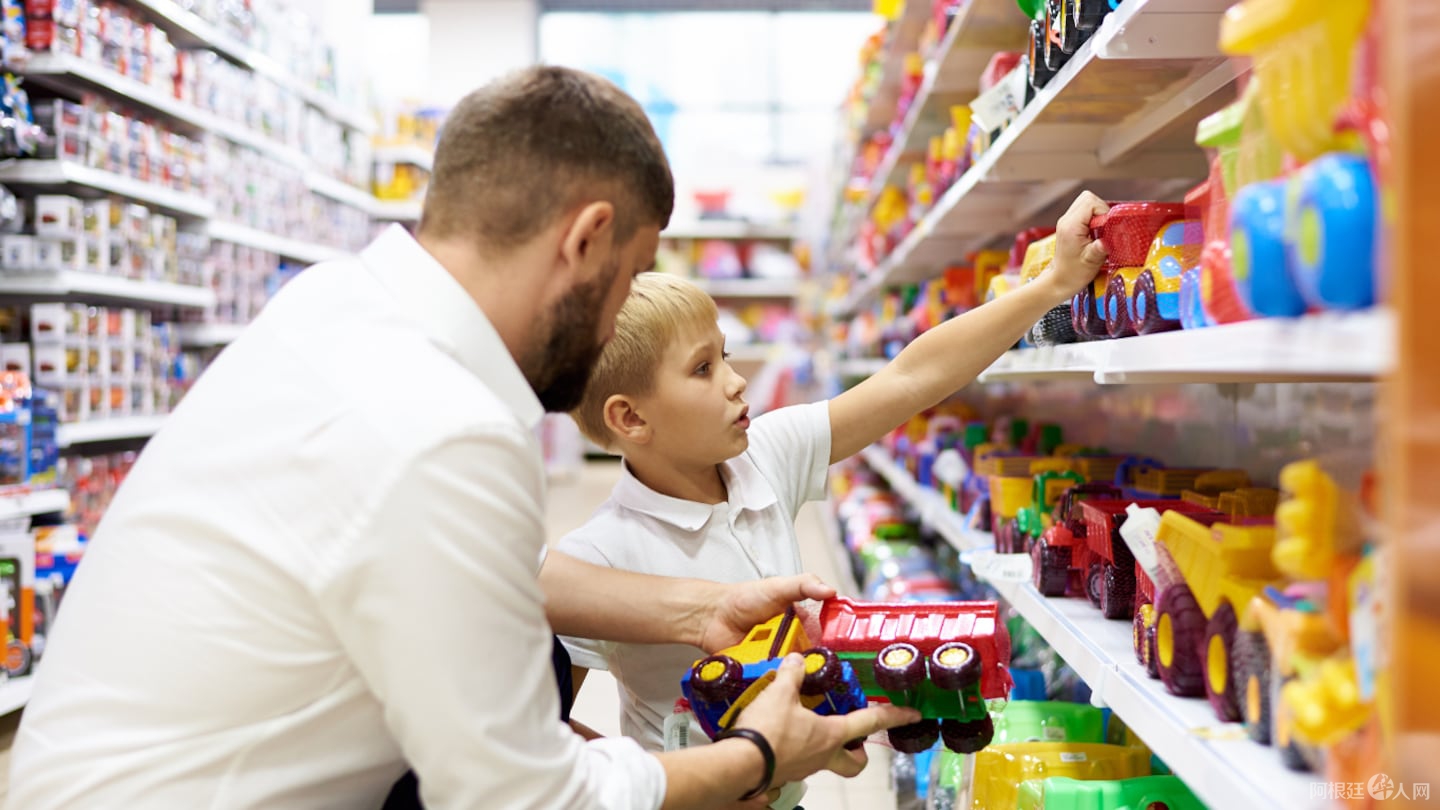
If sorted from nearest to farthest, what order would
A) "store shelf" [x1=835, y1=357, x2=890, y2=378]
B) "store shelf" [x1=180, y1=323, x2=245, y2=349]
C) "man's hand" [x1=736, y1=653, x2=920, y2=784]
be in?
"man's hand" [x1=736, y1=653, x2=920, y2=784], "store shelf" [x1=835, y1=357, x2=890, y2=378], "store shelf" [x1=180, y1=323, x2=245, y2=349]

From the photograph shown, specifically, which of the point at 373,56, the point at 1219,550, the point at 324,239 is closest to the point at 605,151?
the point at 1219,550

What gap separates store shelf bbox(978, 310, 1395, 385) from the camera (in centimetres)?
72

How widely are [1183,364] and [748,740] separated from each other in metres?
0.60

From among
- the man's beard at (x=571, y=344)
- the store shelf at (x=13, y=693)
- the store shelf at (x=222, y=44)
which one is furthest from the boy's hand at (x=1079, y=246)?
the store shelf at (x=222, y=44)

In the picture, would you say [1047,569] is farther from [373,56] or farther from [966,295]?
[373,56]

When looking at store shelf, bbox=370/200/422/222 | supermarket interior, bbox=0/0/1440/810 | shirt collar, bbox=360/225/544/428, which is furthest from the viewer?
Answer: store shelf, bbox=370/200/422/222

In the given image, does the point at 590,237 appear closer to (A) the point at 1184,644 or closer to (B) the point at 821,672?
(B) the point at 821,672

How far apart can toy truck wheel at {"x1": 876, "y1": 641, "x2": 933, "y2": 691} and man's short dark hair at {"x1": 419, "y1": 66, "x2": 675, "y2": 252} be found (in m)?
0.57

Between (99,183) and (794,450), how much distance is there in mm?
3012

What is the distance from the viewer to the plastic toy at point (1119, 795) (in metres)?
1.67

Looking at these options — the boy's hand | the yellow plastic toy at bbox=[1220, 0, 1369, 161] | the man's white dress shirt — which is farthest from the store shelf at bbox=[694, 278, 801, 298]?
the yellow plastic toy at bbox=[1220, 0, 1369, 161]

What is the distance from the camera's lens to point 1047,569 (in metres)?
1.84

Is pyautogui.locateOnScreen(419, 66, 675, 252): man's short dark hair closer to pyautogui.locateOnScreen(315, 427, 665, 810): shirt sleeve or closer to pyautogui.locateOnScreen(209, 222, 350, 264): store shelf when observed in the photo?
pyautogui.locateOnScreen(315, 427, 665, 810): shirt sleeve

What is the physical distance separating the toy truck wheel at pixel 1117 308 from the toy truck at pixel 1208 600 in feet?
0.85
